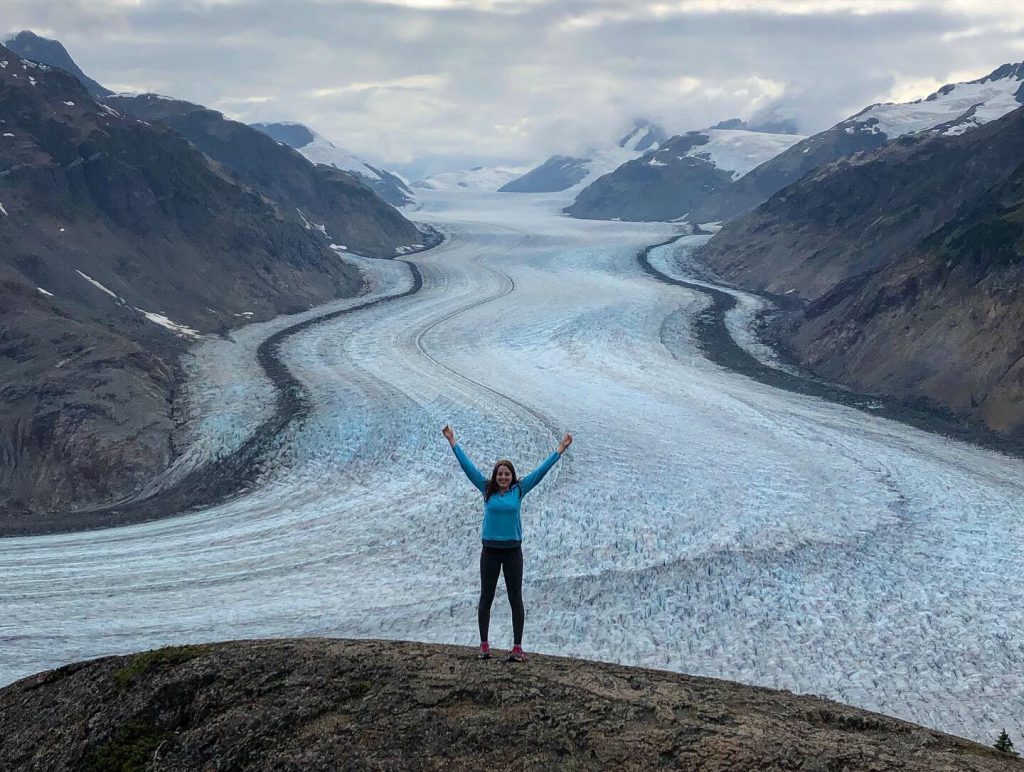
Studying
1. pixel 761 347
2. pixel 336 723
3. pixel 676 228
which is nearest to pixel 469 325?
pixel 761 347

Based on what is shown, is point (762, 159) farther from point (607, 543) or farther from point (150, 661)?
point (150, 661)

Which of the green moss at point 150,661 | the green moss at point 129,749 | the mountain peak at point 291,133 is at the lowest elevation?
the green moss at point 129,749

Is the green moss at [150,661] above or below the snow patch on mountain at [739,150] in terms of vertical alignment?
below

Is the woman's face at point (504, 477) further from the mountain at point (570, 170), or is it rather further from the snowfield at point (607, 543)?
the mountain at point (570, 170)

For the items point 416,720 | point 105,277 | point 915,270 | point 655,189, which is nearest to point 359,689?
point 416,720

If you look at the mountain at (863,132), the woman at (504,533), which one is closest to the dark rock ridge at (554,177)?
the mountain at (863,132)

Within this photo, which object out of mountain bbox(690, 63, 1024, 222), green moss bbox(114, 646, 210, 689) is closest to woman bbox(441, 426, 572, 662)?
green moss bbox(114, 646, 210, 689)
